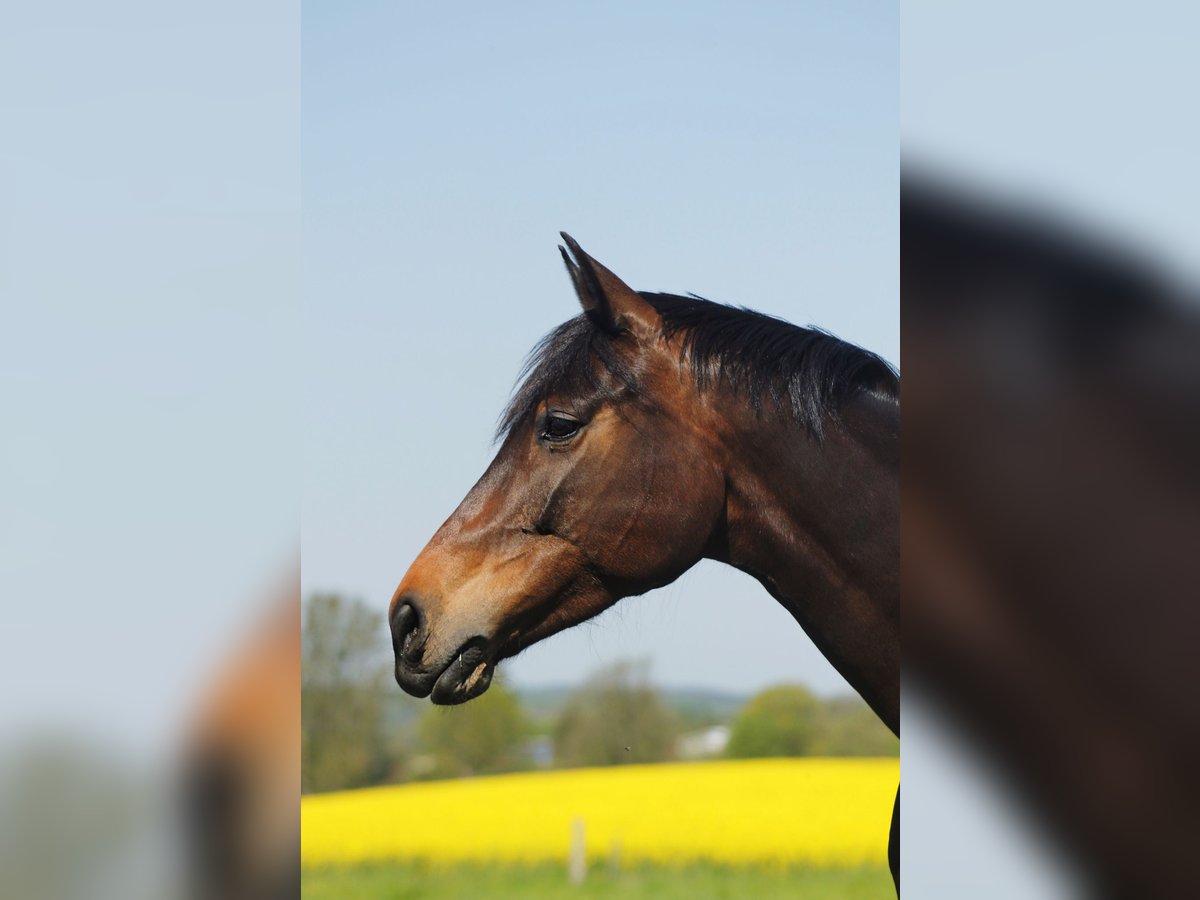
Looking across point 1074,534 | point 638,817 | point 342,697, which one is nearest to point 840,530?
point 1074,534

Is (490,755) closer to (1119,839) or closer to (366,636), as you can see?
(366,636)

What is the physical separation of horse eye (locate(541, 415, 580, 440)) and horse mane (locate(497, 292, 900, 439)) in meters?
0.06

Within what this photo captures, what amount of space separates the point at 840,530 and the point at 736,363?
36cm

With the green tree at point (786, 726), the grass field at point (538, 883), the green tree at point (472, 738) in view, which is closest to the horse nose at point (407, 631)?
the grass field at point (538, 883)

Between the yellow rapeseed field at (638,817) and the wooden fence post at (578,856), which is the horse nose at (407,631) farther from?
the wooden fence post at (578,856)

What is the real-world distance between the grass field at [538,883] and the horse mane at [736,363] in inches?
311

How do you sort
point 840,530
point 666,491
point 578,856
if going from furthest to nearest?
point 578,856
point 666,491
point 840,530

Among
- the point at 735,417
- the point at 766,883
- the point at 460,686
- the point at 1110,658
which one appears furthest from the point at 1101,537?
the point at 766,883

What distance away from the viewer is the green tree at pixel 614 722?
1252 cm

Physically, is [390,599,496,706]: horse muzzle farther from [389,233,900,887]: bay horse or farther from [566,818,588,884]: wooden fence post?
[566,818,588,884]: wooden fence post

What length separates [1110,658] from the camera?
0.69 metres

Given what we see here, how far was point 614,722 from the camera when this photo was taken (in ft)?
43.1

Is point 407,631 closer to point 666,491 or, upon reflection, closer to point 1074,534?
point 666,491

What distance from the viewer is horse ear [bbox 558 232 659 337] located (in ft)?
6.18
